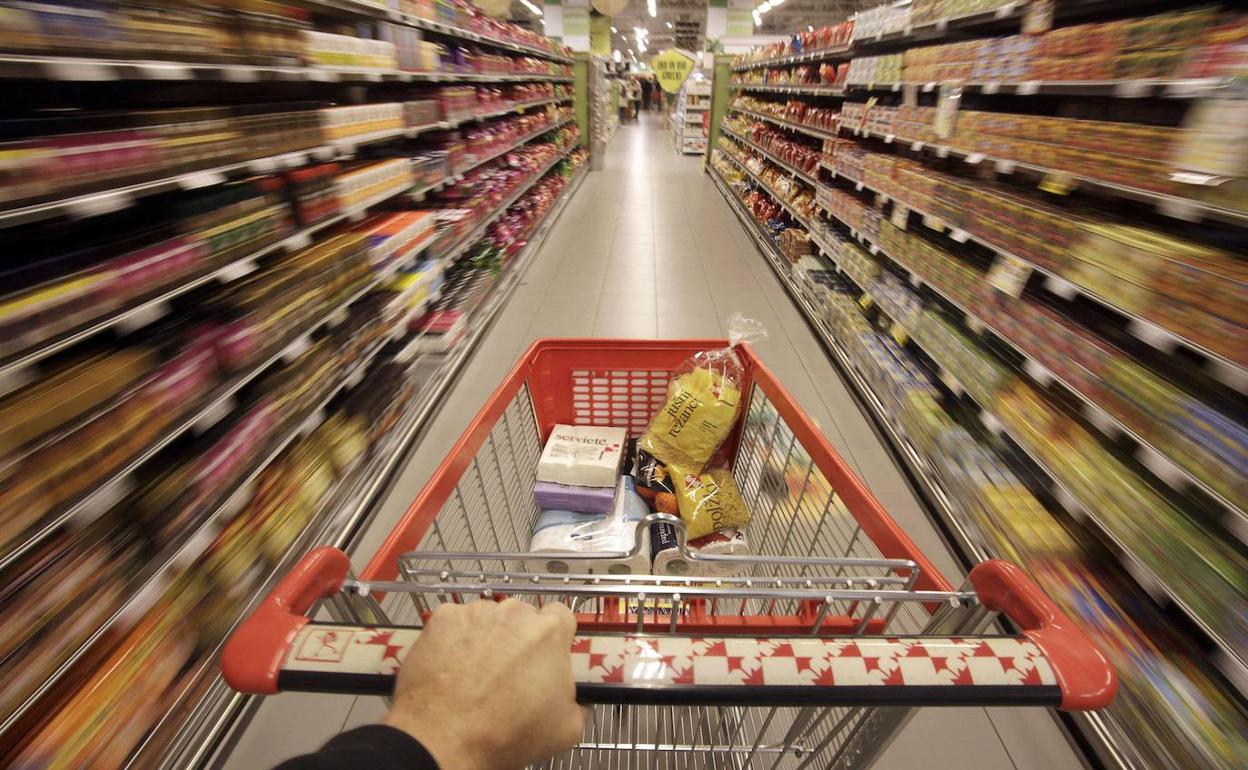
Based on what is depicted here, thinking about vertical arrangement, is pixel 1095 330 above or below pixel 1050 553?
above

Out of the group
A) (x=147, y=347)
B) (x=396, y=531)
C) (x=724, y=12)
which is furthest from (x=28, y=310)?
(x=724, y=12)

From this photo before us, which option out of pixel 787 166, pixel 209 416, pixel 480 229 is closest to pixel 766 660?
pixel 209 416

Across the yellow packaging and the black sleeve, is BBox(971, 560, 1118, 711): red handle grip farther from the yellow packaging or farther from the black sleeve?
the yellow packaging

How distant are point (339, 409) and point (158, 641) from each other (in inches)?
43.0

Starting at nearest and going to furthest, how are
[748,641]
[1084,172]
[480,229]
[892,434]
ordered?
1. [748,641]
2. [1084,172]
3. [892,434]
4. [480,229]

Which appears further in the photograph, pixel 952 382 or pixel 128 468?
pixel 952 382

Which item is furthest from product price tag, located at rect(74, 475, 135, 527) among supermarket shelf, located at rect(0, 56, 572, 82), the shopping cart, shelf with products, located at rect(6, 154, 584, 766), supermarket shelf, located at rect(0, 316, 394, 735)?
supermarket shelf, located at rect(0, 56, 572, 82)

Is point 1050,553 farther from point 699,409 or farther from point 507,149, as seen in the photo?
Result: point 507,149

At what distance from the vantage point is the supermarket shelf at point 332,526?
4.55ft

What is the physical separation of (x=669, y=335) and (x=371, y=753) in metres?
3.46

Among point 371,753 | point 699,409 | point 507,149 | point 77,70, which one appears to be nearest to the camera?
point 371,753

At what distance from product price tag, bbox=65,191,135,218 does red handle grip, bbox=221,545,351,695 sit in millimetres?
966

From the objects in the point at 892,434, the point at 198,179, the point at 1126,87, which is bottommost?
the point at 892,434

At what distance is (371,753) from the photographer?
1.54 feet
